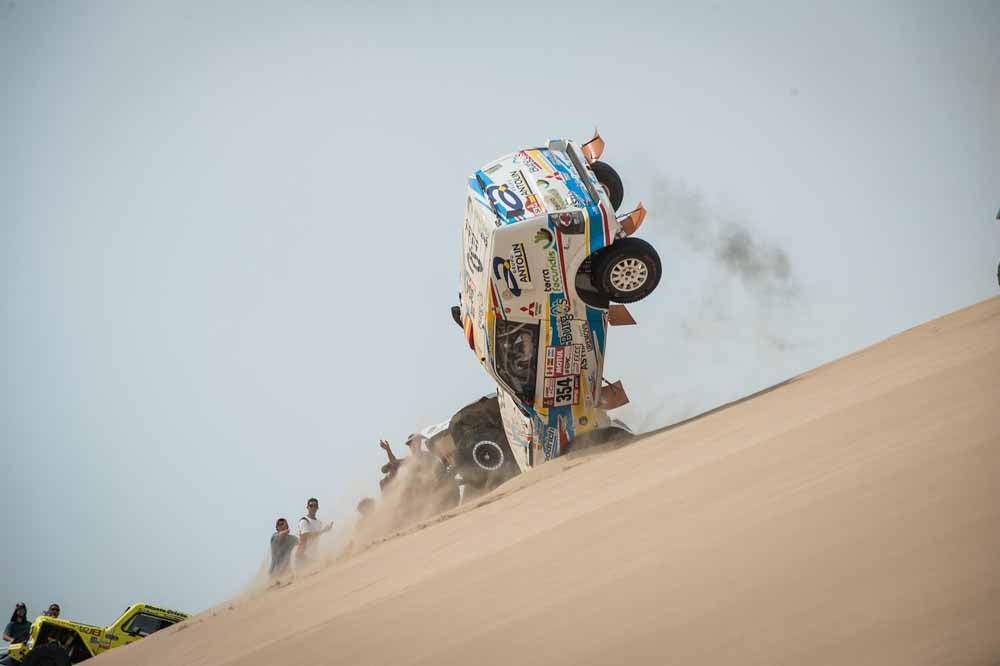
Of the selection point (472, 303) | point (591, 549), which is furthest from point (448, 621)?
point (472, 303)

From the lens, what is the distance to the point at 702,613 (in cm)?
273

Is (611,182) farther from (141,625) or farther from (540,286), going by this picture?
(141,625)

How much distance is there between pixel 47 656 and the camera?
8.94 metres

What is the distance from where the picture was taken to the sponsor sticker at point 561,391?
26.9ft

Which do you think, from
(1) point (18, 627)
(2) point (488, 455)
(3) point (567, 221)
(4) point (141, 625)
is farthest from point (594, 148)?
(1) point (18, 627)

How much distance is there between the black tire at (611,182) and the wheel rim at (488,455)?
3.04 metres

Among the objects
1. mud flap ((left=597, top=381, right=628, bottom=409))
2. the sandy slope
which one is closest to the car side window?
the sandy slope

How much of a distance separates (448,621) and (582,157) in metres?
5.77

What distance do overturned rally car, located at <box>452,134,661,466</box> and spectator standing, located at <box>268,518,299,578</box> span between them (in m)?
3.68

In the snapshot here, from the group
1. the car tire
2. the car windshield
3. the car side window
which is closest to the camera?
the car windshield

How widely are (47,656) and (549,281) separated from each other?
6.65 meters

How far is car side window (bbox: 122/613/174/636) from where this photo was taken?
33.6 feet

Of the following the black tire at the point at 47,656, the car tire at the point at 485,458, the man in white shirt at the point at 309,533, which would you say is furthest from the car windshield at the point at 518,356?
the black tire at the point at 47,656

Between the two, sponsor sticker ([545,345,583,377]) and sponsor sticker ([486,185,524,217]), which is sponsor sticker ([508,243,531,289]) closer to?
sponsor sticker ([486,185,524,217])
